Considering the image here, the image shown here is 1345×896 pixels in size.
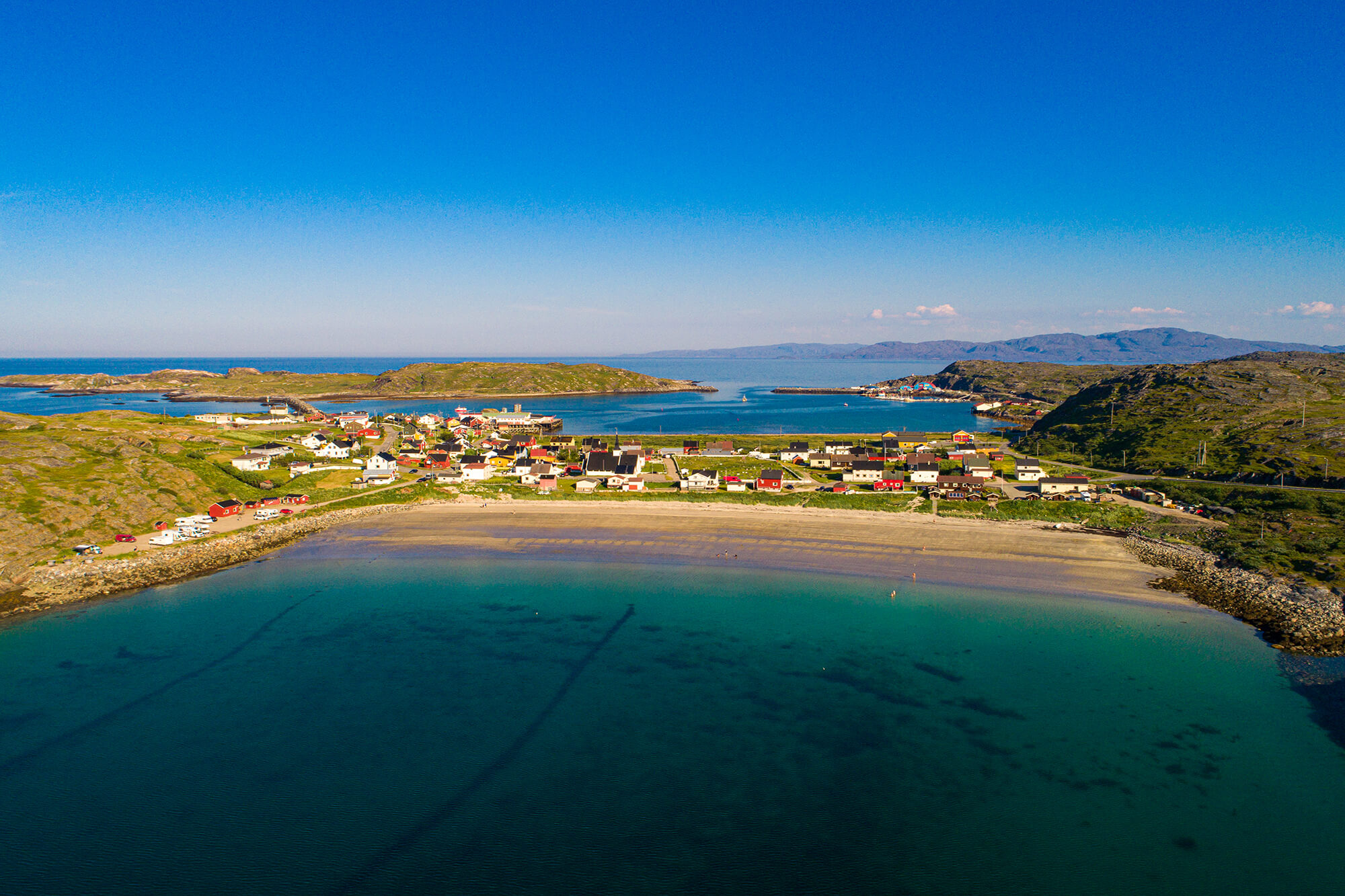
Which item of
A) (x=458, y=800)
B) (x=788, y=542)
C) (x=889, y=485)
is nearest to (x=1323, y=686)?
(x=788, y=542)

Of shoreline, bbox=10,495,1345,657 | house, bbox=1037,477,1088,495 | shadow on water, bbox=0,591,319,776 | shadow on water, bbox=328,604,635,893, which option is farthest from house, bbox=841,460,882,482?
shadow on water, bbox=0,591,319,776

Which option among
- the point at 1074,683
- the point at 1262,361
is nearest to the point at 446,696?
the point at 1074,683

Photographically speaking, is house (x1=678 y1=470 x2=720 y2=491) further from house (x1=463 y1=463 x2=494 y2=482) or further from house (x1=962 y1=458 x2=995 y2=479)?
house (x1=962 y1=458 x2=995 y2=479)

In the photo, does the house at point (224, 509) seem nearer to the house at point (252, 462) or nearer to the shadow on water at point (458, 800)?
the house at point (252, 462)

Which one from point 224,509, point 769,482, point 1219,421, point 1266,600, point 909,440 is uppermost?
point 1219,421

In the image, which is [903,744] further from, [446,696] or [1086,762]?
[446,696]

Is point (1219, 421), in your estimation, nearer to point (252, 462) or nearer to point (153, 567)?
point (153, 567)
